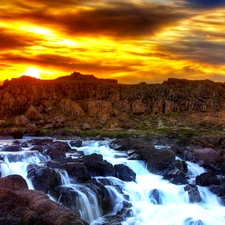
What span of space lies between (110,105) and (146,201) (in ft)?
240

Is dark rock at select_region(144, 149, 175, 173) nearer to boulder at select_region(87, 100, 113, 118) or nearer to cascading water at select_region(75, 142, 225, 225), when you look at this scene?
cascading water at select_region(75, 142, 225, 225)

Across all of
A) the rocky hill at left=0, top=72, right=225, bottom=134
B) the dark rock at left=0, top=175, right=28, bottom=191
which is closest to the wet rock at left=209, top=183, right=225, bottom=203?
the dark rock at left=0, top=175, right=28, bottom=191

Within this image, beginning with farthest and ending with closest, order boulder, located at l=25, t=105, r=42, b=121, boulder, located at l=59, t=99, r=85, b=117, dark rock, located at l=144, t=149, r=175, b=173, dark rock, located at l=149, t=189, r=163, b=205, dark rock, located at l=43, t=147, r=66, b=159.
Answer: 1. boulder, located at l=59, t=99, r=85, b=117
2. boulder, located at l=25, t=105, r=42, b=121
3. dark rock, located at l=43, t=147, r=66, b=159
4. dark rock, located at l=144, t=149, r=175, b=173
5. dark rock, located at l=149, t=189, r=163, b=205

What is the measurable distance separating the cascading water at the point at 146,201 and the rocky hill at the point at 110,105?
46.9 meters

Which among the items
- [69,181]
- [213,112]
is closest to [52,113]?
[213,112]

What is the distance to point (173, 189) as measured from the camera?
3133 centimetres

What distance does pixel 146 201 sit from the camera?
1161 inches

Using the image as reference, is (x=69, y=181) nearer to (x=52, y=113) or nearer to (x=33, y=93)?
(x=52, y=113)

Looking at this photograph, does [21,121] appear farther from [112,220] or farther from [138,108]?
[112,220]

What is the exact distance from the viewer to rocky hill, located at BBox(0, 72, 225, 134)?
87688 millimetres

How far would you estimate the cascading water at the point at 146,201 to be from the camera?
25469 millimetres

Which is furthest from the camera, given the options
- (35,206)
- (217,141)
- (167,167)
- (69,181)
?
(217,141)

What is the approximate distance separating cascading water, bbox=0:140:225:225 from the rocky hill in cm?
4688

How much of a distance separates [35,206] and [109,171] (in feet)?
46.4
